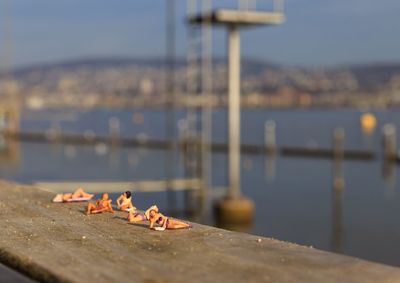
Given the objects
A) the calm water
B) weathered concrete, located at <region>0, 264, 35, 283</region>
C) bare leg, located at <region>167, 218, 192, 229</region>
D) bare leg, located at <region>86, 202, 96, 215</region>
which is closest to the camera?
weathered concrete, located at <region>0, 264, 35, 283</region>

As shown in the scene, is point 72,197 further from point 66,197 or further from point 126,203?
point 126,203

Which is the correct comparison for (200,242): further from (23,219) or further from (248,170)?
(248,170)

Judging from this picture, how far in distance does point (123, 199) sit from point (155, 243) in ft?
6.46

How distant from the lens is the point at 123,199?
803 cm

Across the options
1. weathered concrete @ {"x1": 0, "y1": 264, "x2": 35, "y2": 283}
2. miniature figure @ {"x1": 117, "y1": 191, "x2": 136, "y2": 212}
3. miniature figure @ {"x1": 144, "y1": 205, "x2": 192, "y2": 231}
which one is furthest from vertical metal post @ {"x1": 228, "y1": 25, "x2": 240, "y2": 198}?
weathered concrete @ {"x1": 0, "y1": 264, "x2": 35, "y2": 283}

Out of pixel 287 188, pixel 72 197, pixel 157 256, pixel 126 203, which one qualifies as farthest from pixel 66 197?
pixel 287 188

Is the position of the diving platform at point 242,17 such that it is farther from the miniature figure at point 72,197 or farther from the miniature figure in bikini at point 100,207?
the miniature figure in bikini at point 100,207

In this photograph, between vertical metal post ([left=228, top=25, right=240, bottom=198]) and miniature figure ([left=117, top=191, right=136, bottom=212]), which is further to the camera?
vertical metal post ([left=228, top=25, right=240, bottom=198])

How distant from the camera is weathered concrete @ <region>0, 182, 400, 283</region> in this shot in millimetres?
4969

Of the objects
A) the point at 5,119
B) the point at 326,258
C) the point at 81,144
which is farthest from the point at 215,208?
the point at 5,119

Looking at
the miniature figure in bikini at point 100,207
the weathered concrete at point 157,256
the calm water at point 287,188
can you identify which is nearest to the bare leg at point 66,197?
the miniature figure in bikini at point 100,207

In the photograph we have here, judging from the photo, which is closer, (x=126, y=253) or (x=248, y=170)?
(x=126, y=253)

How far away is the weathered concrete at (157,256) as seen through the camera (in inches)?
196

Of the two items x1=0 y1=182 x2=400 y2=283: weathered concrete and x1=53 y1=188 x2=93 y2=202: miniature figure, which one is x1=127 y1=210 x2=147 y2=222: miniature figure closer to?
x1=0 y1=182 x2=400 y2=283: weathered concrete
